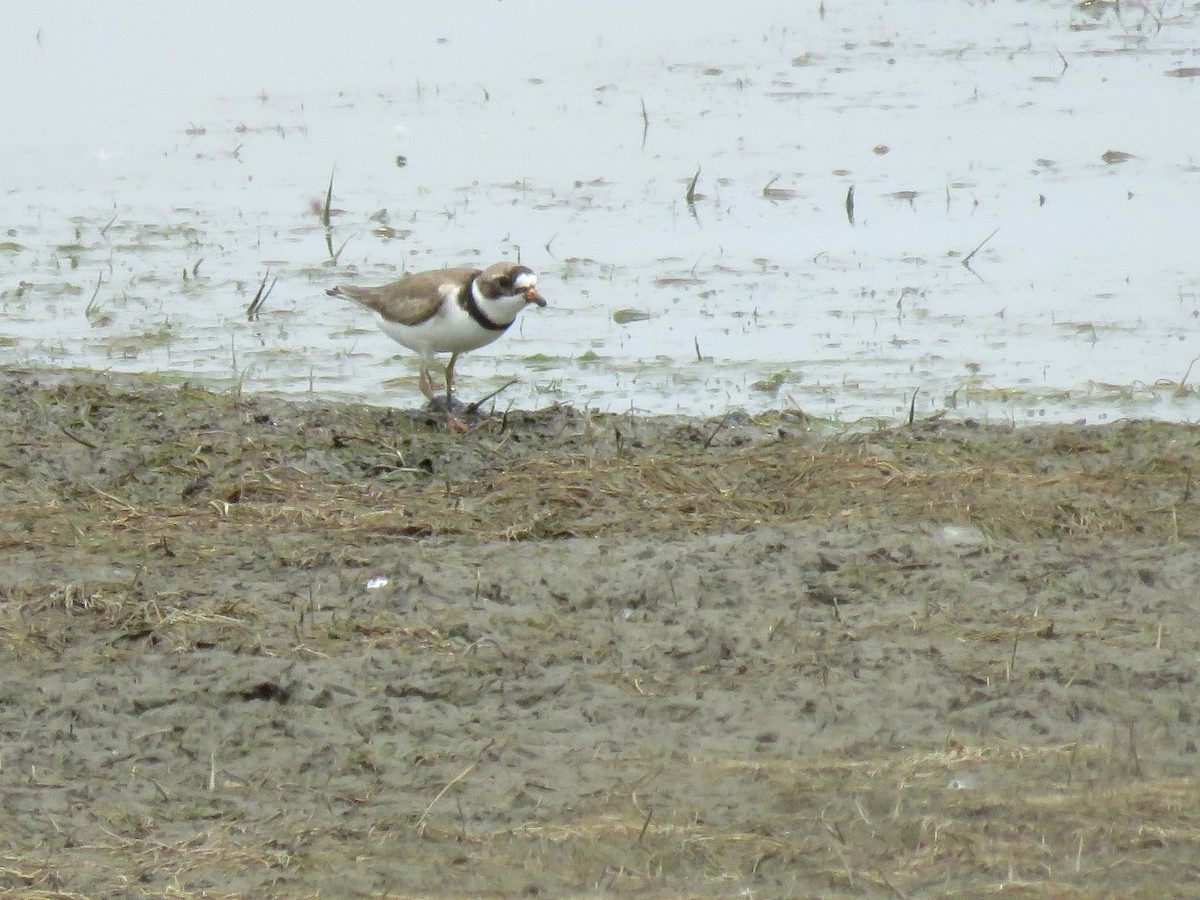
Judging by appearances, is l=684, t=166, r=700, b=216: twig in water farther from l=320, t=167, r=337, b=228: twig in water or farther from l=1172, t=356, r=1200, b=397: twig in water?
l=1172, t=356, r=1200, b=397: twig in water

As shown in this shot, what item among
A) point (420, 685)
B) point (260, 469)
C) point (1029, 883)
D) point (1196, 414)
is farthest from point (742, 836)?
point (1196, 414)

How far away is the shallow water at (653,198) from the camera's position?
31.8 feet

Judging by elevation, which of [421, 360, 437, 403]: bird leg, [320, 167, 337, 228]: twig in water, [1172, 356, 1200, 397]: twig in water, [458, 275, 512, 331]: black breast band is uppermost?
[458, 275, 512, 331]: black breast band

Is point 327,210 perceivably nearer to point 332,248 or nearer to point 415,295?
point 332,248

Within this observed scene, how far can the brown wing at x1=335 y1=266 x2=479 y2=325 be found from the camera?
28.0ft

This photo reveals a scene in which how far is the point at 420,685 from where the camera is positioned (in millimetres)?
5238

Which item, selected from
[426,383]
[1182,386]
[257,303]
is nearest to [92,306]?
[257,303]

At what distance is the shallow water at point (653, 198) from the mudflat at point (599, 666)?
1.72m

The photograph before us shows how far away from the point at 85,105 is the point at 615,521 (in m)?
11.1

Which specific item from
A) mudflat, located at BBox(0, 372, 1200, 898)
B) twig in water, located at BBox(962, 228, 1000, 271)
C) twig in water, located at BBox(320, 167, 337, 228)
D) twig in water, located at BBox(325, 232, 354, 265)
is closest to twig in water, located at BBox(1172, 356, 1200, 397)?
mudflat, located at BBox(0, 372, 1200, 898)

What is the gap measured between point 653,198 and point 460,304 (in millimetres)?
4454

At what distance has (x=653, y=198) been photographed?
12.7m

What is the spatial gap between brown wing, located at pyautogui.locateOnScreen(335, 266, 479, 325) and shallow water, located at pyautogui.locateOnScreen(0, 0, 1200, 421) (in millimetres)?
A: 680

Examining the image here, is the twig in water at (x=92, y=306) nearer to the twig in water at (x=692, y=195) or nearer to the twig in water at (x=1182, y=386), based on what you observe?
the twig in water at (x=692, y=195)
